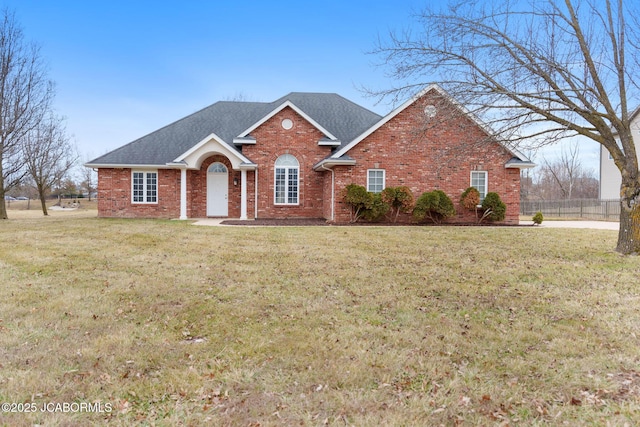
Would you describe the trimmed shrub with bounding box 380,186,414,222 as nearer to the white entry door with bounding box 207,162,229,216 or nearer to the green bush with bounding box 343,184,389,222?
the green bush with bounding box 343,184,389,222

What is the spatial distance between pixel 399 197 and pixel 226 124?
10.4m

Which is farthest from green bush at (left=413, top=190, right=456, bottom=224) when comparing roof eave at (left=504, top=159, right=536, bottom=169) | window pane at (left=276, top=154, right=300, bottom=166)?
window pane at (left=276, top=154, right=300, bottom=166)

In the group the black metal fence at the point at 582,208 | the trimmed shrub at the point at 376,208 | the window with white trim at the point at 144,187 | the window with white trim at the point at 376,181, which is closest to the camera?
the trimmed shrub at the point at 376,208

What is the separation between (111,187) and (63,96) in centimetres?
886

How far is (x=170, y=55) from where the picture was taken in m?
19.6

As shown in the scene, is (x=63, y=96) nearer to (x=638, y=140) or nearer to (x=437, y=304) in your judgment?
(x=437, y=304)

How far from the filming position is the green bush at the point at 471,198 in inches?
635

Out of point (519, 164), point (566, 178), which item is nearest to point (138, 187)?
point (519, 164)

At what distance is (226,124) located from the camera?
2069 cm

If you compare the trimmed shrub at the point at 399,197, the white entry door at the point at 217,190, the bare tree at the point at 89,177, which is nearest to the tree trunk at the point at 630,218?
the trimmed shrub at the point at 399,197

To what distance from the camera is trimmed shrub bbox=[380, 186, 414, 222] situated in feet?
51.9

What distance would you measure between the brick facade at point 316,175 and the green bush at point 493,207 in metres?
0.57

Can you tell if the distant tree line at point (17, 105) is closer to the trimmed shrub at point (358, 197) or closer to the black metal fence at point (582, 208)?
the trimmed shrub at point (358, 197)

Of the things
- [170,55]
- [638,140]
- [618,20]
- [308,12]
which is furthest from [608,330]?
[638,140]
